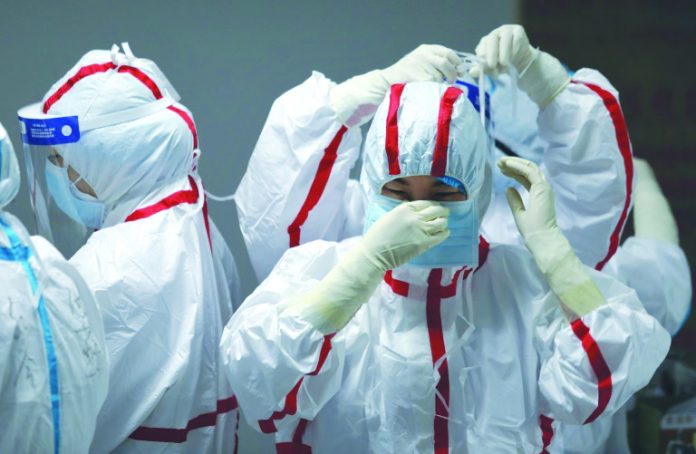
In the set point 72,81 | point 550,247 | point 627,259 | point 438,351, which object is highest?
point 72,81

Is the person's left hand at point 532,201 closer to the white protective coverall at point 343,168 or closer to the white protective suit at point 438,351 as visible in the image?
the white protective suit at point 438,351

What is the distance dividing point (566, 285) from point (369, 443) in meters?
0.48

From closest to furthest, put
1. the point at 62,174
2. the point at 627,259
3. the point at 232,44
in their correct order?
the point at 62,174 < the point at 627,259 < the point at 232,44

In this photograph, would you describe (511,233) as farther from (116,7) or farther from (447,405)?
(116,7)

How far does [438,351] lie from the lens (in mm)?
1750

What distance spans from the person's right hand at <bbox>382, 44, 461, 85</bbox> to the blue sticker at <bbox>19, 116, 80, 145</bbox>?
0.66m

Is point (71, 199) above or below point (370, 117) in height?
below

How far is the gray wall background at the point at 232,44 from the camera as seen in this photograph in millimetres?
2553

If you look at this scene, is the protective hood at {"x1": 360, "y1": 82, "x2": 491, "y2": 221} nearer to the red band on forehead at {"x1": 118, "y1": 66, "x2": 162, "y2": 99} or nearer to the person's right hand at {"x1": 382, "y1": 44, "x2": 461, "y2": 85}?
the person's right hand at {"x1": 382, "y1": 44, "x2": 461, "y2": 85}

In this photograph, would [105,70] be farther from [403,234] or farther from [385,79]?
[403,234]

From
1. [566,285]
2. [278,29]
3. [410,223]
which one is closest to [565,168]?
[566,285]

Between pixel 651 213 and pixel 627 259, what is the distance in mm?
229

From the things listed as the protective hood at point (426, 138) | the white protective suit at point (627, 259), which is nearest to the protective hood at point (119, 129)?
the protective hood at point (426, 138)

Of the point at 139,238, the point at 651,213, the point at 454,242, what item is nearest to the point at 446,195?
the point at 454,242
